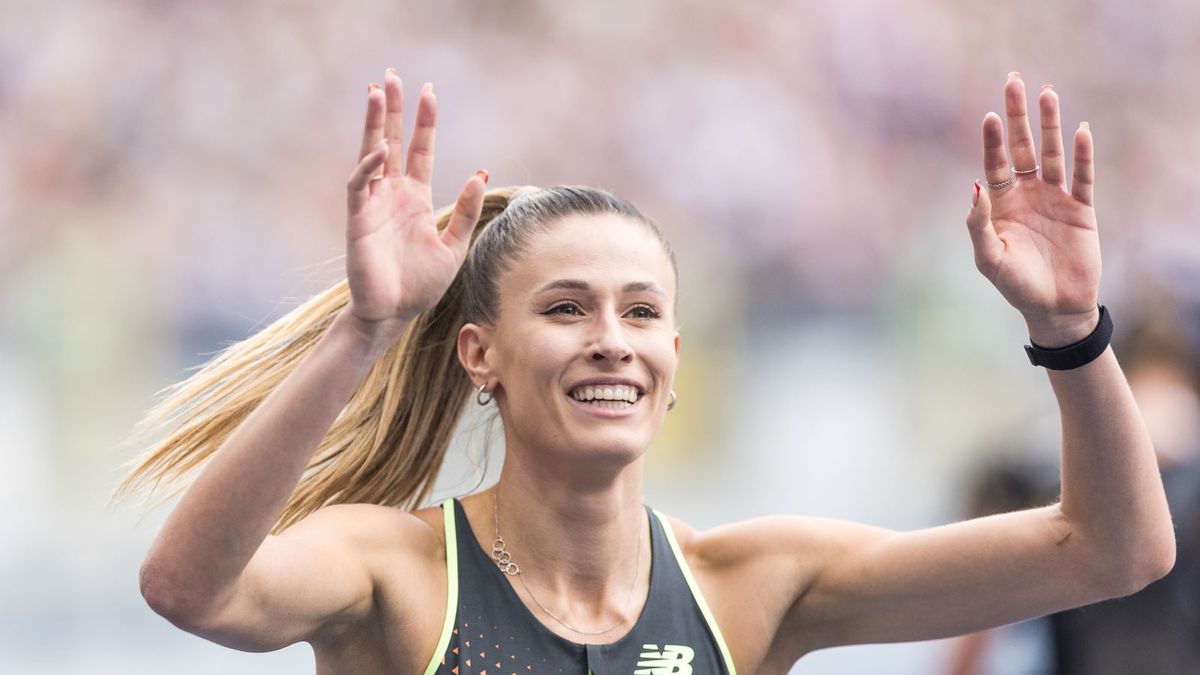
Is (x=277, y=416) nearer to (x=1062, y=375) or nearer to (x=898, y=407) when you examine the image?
(x=1062, y=375)

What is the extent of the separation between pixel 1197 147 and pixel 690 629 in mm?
6924

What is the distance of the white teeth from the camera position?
8.50 ft

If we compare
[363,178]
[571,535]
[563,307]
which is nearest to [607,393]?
[563,307]

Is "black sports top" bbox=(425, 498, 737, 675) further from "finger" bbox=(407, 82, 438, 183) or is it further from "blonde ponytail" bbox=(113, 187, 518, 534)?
"finger" bbox=(407, 82, 438, 183)

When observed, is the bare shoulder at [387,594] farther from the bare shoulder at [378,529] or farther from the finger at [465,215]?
the finger at [465,215]

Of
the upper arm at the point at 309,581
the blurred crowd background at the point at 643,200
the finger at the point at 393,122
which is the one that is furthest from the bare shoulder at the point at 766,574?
the blurred crowd background at the point at 643,200

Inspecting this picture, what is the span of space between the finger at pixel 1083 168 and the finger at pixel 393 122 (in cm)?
104

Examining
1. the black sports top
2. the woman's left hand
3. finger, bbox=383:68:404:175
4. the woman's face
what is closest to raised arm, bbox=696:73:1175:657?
the woman's left hand

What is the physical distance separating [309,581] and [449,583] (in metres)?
0.35

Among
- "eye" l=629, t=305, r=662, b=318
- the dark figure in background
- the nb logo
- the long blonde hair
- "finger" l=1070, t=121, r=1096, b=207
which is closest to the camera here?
"finger" l=1070, t=121, r=1096, b=207

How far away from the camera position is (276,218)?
24.2 ft

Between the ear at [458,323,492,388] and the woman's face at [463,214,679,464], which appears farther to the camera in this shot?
the ear at [458,323,492,388]

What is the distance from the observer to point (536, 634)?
2598 millimetres

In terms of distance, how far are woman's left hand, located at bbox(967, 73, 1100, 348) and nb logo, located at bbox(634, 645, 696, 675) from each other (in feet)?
2.68
